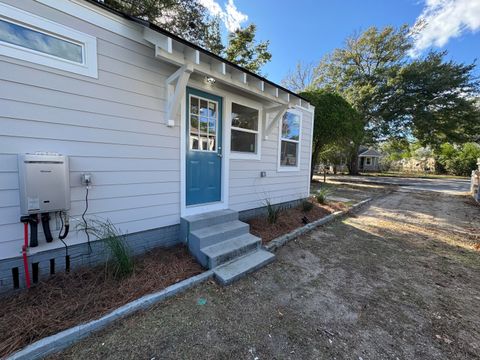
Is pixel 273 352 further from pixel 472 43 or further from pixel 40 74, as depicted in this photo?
pixel 472 43

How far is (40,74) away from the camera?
2.00 metres

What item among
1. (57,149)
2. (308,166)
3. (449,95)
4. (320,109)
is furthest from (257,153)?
(449,95)

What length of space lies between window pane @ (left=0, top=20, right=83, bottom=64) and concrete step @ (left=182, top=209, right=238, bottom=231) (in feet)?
7.82

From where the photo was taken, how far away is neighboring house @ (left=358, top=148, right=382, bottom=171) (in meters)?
A: 29.0

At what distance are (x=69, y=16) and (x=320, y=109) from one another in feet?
30.6

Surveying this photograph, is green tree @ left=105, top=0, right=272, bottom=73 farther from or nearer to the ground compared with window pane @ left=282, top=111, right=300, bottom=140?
farther from the ground

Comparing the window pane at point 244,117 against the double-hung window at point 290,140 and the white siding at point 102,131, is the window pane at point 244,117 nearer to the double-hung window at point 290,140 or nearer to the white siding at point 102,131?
the double-hung window at point 290,140

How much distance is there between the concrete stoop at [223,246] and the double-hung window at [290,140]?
2.44 meters

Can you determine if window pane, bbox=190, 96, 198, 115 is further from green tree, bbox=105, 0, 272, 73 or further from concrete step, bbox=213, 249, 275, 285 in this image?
green tree, bbox=105, 0, 272, 73

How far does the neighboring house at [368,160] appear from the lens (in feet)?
95.1

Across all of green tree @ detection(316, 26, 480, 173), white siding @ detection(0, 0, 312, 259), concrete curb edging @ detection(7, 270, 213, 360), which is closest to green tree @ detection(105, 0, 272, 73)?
white siding @ detection(0, 0, 312, 259)

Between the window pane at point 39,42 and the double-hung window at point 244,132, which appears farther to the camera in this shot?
the double-hung window at point 244,132

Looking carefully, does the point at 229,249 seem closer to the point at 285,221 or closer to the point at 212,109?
the point at 285,221

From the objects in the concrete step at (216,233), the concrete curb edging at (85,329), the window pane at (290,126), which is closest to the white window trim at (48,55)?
the concrete step at (216,233)
